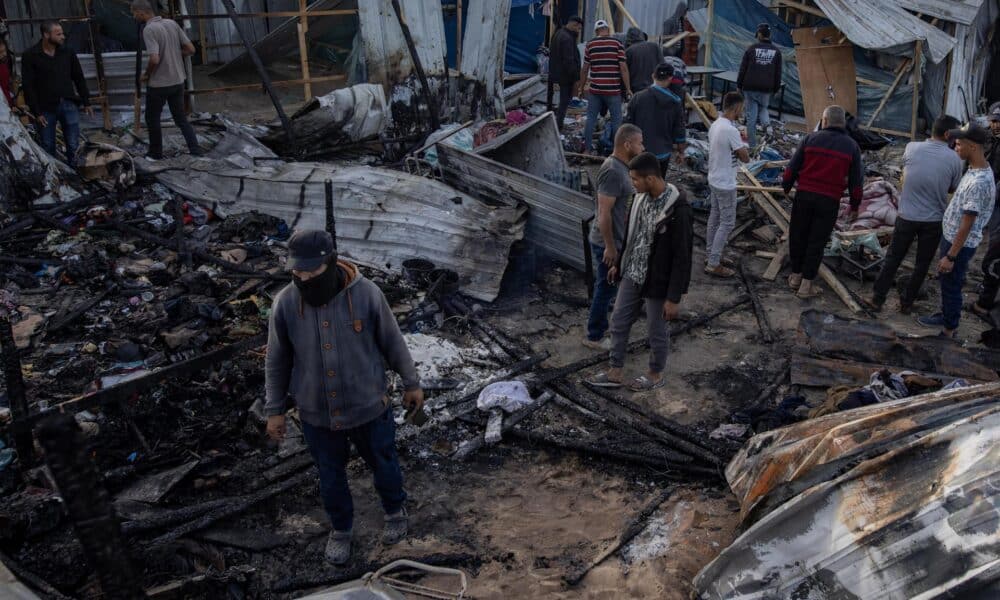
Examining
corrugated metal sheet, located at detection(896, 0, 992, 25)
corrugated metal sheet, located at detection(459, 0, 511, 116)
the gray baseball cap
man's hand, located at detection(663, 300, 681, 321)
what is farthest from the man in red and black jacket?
corrugated metal sheet, located at detection(896, 0, 992, 25)

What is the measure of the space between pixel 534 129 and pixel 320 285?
19.4 feet

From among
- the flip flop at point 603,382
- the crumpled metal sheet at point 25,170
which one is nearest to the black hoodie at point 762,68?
the flip flop at point 603,382

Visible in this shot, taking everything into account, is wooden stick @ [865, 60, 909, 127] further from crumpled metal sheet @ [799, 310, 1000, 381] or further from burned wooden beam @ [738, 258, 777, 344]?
crumpled metal sheet @ [799, 310, 1000, 381]

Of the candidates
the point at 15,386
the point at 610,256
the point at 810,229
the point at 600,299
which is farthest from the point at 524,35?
the point at 15,386

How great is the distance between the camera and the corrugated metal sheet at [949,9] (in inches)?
544

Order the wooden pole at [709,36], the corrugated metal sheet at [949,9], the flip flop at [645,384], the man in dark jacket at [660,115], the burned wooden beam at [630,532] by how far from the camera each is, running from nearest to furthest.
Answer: the burned wooden beam at [630,532] → the flip flop at [645,384] → the man in dark jacket at [660,115] → the corrugated metal sheet at [949,9] → the wooden pole at [709,36]

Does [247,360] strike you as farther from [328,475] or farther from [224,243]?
[224,243]

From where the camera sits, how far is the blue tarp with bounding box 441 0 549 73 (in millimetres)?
17109

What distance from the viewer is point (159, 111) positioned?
9844 mm

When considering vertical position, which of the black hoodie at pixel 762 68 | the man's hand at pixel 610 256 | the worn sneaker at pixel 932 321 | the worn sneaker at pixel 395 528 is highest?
the black hoodie at pixel 762 68

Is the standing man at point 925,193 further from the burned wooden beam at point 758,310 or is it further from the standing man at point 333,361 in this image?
the standing man at point 333,361

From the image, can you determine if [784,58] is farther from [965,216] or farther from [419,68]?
[965,216]

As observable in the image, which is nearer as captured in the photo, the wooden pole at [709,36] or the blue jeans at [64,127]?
the blue jeans at [64,127]

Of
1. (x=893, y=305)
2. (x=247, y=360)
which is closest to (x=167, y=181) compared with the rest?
(x=247, y=360)
